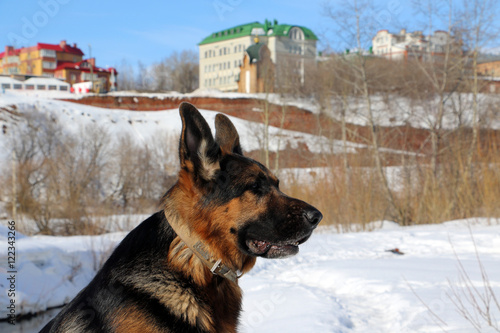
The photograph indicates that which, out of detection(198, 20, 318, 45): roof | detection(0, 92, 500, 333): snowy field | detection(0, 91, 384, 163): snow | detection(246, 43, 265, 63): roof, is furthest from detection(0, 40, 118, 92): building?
A: detection(0, 92, 500, 333): snowy field

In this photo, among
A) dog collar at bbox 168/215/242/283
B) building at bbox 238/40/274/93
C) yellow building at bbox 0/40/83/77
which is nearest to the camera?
dog collar at bbox 168/215/242/283

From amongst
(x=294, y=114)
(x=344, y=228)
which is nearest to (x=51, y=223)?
(x=344, y=228)

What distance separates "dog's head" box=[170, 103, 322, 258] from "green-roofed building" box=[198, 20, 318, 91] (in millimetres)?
70424

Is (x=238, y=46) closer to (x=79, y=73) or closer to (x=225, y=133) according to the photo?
(x=79, y=73)

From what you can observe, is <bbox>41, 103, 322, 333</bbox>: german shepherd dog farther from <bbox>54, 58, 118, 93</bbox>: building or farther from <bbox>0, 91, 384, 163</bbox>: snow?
<bbox>54, 58, 118, 93</bbox>: building

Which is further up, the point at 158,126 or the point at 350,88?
the point at 350,88

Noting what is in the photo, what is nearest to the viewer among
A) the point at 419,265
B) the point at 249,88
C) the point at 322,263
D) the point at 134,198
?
the point at 419,265

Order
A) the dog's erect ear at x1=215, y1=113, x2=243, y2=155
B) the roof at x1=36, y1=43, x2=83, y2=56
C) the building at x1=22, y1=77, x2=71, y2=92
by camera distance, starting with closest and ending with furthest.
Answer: the dog's erect ear at x1=215, y1=113, x2=243, y2=155 → the building at x1=22, y1=77, x2=71, y2=92 → the roof at x1=36, y1=43, x2=83, y2=56

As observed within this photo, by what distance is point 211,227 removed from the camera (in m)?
2.74

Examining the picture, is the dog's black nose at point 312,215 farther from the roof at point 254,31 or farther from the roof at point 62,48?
the roof at point 62,48

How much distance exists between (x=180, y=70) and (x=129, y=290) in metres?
88.6

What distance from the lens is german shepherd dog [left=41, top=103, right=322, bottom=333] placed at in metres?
2.51

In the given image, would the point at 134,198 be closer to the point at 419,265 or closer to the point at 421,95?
the point at 421,95

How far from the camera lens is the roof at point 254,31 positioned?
75.2 meters
